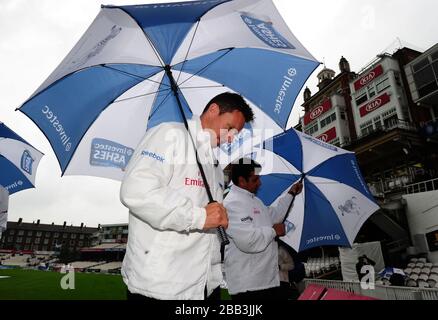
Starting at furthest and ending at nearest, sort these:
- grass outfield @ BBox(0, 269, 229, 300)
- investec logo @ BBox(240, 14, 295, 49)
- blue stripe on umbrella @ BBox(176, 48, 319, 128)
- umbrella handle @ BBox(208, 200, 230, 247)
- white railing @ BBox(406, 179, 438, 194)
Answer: white railing @ BBox(406, 179, 438, 194) → grass outfield @ BBox(0, 269, 229, 300) → blue stripe on umbrella @ BBox(176, 48, 319, 128) → investec logo @ BBox(240, 14, 295, 49) → umbrella handle @ BBox(208, 200, 230, 247)

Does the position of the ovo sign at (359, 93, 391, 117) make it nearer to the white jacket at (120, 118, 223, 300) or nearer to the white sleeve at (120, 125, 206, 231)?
the white jacket at (120, 118, 223, 300)

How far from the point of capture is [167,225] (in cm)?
160

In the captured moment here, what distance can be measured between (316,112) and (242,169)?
119 ft

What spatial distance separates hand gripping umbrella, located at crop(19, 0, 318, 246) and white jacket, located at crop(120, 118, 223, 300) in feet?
3.09

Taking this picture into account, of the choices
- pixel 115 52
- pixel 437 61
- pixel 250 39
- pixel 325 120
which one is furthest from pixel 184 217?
pixel 325 120

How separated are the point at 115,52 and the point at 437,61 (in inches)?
1174

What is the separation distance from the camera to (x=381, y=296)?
9.02 meters

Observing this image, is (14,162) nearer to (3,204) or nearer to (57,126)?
(3,204)

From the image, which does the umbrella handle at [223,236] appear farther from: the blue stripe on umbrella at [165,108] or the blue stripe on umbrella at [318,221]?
the blue stripe on umbrella at [318,221]

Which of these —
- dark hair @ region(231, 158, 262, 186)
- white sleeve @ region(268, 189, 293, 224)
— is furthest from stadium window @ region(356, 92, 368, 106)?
dark hair @ region(231, 158, 262, 186)

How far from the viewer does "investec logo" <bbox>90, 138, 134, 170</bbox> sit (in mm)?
3219

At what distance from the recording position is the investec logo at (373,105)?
28500 millimetres

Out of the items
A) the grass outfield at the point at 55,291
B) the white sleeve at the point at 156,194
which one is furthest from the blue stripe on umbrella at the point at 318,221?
the grass outfield at the point at 55,291

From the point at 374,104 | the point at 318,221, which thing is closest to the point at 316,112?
the point at 374,104
